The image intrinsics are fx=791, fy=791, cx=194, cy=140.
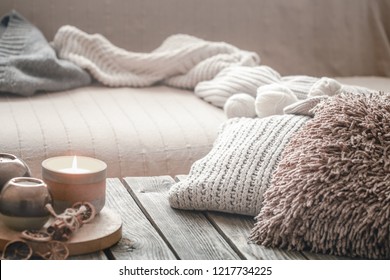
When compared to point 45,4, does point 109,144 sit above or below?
below

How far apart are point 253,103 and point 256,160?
452 mm

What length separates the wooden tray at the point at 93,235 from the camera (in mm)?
978

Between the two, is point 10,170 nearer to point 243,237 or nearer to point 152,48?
point 243,237

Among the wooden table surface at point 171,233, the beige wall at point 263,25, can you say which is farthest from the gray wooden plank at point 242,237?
the beige wall at point 263,25

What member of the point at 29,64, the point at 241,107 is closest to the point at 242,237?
the point at 241,107

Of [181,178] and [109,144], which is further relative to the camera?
[109,144]

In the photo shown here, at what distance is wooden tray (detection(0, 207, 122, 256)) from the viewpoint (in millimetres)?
978

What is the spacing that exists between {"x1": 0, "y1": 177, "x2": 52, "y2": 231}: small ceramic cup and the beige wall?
1.30 metres

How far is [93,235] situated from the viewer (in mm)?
1000

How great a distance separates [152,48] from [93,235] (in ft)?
4.41

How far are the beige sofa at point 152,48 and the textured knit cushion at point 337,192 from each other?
2.23ft
